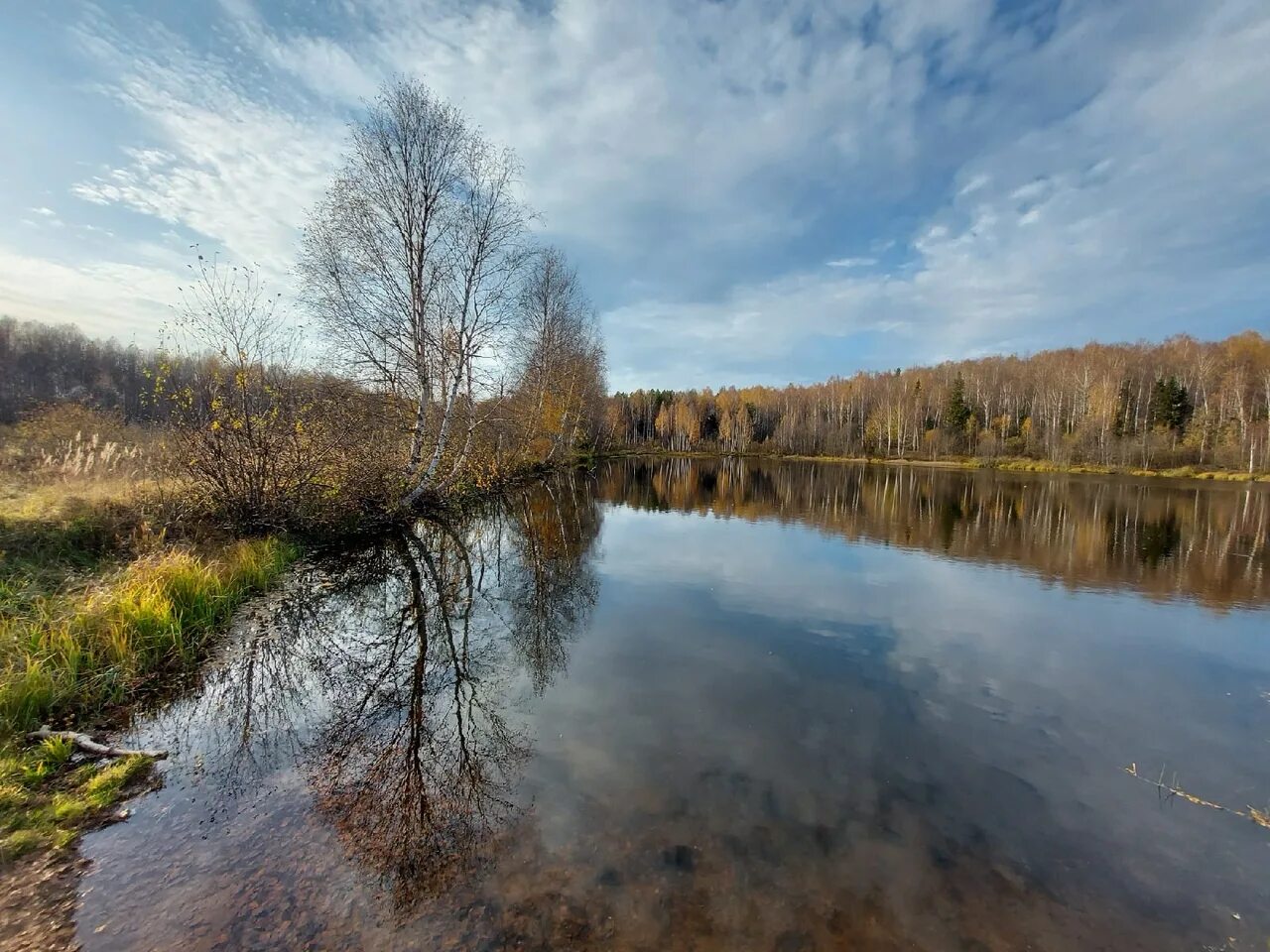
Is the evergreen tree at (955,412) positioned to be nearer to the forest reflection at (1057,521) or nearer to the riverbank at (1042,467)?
the riverbank at (1042,467)

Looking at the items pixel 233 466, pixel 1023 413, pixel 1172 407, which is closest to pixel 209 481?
pixel 233 466

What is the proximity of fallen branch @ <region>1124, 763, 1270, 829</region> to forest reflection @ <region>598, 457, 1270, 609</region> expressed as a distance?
8.14 metres

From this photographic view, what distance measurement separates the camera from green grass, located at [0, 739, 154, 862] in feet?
10.9

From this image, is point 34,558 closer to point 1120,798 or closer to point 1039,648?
point 1120,798

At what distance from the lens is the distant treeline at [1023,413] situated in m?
50.2

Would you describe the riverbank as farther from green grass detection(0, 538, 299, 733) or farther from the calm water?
green grass detection(0, 538, 299, 733)

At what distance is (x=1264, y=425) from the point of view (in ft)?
150

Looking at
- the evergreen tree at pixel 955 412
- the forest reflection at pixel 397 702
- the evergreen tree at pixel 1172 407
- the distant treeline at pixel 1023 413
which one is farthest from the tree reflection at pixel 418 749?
the evergreen tree at pixel 955 412

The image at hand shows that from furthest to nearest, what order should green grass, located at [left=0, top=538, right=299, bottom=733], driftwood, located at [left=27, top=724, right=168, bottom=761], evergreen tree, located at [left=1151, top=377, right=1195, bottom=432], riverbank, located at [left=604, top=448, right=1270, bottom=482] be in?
evergreen tree, located at [left=1151, top=377, right=1195, bottom=432], riverbank, located at [left=604, top=448, right=1270, bottom=482], green grass, located at [left=0, top=538, right=299, bottom=733], driftwood, located at [left=27, top=724, right=168, bottom=761]

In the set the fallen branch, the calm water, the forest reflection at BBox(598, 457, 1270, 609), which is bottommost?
the forest reflection at BBox(598, 457, 1270, 609)

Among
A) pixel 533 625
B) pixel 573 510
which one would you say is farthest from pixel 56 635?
pixel 573 510

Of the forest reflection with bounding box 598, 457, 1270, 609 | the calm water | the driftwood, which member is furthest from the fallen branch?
the driftwood

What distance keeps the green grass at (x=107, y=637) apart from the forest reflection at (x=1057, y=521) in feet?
50.9

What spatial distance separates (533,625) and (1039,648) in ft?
24.2
